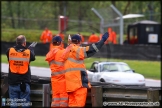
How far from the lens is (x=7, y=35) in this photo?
37562mm

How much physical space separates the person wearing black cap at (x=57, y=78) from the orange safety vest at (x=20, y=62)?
0.54 metres

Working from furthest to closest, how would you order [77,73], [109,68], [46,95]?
[109,68] → [46,95] → [77,73]

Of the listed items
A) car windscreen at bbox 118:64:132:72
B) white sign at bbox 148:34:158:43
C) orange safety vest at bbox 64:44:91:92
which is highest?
white sign at bbox 148:34:158:43

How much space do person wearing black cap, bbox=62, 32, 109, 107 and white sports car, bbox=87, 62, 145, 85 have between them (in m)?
7.51

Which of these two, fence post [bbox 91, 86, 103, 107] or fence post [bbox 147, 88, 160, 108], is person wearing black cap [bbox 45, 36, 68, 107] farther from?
fence post [bbox 147, 88, 160, 108]

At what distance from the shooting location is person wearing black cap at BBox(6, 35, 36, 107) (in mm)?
9633

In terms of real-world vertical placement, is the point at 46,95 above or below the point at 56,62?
below

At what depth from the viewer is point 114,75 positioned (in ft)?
53.8

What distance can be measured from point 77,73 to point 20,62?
166 cm

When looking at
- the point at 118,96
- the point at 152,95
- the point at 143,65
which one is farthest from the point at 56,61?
the point at 143,65

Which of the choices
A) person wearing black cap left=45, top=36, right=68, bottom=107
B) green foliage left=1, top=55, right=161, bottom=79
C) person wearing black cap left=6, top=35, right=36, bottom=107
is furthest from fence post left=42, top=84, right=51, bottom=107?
green foliage left=1, top=55, right=161, bottom=79

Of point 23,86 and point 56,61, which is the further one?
point 23,86

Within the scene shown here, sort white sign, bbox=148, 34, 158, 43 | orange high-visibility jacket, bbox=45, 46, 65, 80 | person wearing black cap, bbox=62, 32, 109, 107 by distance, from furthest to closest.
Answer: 1. white sign, bbox=148, 34, 158, 43
2. orange high-visibility jacket, bbox=45, 46, 65, 80
3. person wearing black cap, bbox=62, 32, 109, 107

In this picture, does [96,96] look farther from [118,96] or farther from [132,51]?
[132,51]
